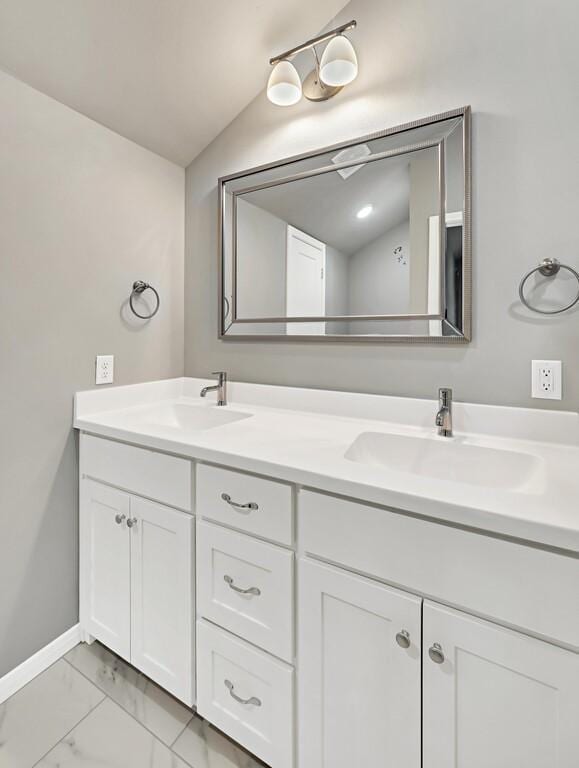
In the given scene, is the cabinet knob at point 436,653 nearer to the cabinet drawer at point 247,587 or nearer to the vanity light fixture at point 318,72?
the cabinet drawer at point 247,587

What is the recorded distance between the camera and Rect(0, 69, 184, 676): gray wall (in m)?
1.31

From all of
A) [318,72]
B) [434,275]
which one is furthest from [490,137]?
[318,72]

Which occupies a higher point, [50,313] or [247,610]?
[50,313]

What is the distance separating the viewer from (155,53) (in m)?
1.42

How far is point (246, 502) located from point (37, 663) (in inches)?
43.5

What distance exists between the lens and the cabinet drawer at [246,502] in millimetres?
1003

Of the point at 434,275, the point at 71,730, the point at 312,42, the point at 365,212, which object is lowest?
the point at 71,730

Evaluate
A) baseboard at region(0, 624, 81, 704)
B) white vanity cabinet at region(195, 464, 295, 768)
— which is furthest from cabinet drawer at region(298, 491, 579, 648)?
baseboard at region(0, 624, 81, 704)

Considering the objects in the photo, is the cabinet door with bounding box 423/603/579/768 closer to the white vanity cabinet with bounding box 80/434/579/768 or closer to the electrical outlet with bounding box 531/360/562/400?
the white vanity cabinet with bounding box 80/434/579/768

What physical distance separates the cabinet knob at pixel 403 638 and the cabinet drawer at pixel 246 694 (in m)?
0.34

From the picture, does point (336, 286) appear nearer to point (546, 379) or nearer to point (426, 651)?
point (546, 379)

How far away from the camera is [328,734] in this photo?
37.3 inches

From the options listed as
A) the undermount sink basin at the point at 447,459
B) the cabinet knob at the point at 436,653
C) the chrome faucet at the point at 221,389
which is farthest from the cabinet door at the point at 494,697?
the chrome faucet at the point at 221,389

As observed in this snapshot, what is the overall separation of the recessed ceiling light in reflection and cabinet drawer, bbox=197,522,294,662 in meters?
1.20
